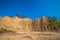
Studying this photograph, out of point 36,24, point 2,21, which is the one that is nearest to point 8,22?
point 2,21

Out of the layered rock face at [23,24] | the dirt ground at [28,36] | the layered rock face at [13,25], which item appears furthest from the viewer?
the layered rock face at [23,24]

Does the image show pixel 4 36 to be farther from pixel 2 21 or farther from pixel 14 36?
pixel 2 21

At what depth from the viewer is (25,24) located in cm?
1012

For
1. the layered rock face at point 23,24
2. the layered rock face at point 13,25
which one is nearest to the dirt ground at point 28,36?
the layered rock face at point 13,25

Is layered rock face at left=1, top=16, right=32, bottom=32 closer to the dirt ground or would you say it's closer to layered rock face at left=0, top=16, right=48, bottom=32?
layered rock face at left=0, top=16, right=48, bottom=32

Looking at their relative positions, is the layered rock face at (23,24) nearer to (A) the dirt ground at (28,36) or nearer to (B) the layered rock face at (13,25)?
(B) the layered rock face at (13,25)

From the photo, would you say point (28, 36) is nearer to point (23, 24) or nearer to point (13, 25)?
point (13, 25)

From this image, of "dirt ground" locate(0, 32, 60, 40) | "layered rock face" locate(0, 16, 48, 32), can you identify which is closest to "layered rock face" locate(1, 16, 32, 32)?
"layered rock face" locate(0, 16, 48, 32)

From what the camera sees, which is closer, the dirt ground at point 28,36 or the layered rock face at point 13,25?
the dirt ground at point 28,36

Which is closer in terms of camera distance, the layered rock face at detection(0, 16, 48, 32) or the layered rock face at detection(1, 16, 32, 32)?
the layered rock face at detection(1, 16, 32, 32)

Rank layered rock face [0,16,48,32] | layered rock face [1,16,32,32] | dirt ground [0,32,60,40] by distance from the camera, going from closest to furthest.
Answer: dirt ground [0,32,60,40], layered rock face [1,16,32,32], layered rock face [0,16,48,32]

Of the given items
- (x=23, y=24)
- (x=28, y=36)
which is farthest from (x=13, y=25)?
(x=28, y=36)

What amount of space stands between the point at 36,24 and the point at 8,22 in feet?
7.48

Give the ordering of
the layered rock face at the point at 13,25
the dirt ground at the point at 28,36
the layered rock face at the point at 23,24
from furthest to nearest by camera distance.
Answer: the layered rock face at the point at 23,24 < the layered rock face at the point at 13,25 < the dirt ground at the point at 28,36
